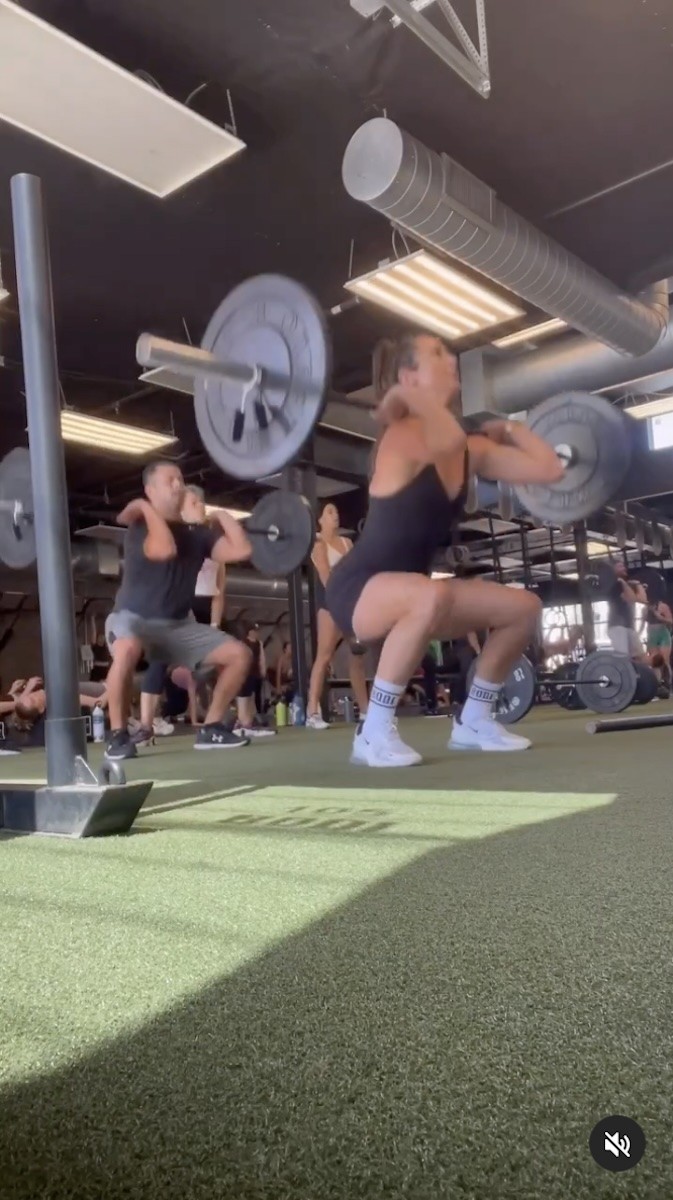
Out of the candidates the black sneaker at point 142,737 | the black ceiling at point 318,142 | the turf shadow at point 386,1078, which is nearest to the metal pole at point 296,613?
the black ceiling at point 318,142

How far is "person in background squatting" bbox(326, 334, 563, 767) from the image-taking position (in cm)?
263

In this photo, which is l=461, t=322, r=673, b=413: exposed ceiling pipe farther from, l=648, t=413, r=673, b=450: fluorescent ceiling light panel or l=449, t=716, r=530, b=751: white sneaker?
l=449, t=716, r=530, b=751: white sneaker

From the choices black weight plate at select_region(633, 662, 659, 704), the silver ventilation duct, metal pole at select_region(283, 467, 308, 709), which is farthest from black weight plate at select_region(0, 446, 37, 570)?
metal pole at select_region(283, 467, 308, 709)

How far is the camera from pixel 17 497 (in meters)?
2.73

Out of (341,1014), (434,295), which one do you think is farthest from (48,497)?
(434,295)

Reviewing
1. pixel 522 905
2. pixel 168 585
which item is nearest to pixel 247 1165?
pixel 522 905

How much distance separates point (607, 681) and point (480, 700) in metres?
2.28

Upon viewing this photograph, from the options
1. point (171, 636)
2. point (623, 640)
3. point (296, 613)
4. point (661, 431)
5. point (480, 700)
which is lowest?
point (480, 700)

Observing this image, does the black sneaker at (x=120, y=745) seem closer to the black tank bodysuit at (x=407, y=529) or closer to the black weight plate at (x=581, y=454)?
the black tank bodysuit at (x=407, y=529)

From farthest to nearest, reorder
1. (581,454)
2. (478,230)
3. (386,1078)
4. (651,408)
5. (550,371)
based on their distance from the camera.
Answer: (651,408), (550,371), (581,454), (478,230), (386,1078)

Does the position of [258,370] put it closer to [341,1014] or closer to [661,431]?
[341,1014]

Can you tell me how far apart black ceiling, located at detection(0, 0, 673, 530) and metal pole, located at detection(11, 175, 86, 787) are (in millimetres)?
2185

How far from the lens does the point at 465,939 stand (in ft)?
2.60

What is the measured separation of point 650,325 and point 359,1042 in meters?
5.73
